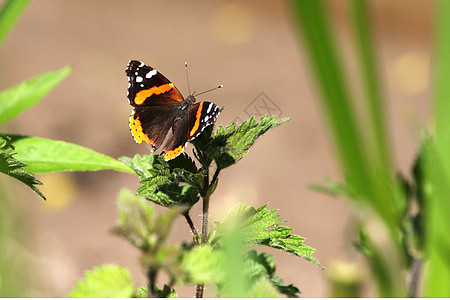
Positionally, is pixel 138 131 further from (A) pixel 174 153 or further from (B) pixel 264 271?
(B) pixel 264 271

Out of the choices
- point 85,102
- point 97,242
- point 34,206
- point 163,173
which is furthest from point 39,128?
point 163,173

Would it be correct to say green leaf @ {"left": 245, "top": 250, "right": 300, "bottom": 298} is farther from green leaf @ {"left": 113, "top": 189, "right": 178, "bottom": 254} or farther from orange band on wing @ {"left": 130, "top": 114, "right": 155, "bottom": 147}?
orange band on wing @ {"left": 130, "top": 114, "right": 155, "bottom": 147}

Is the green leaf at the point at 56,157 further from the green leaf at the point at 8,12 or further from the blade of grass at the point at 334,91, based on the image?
the blade of grass at the point at 334,91

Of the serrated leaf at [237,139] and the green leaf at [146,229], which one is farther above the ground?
the serrated leaf at [237,139]

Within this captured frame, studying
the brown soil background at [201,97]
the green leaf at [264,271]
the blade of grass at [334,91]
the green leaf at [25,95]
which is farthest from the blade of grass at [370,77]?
the brown soil background at [201,97]

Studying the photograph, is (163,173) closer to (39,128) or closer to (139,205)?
(139,205)

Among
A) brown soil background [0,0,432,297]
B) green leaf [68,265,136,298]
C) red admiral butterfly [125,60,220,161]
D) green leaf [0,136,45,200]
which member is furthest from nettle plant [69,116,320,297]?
brown soil background [0,0,432,297]
